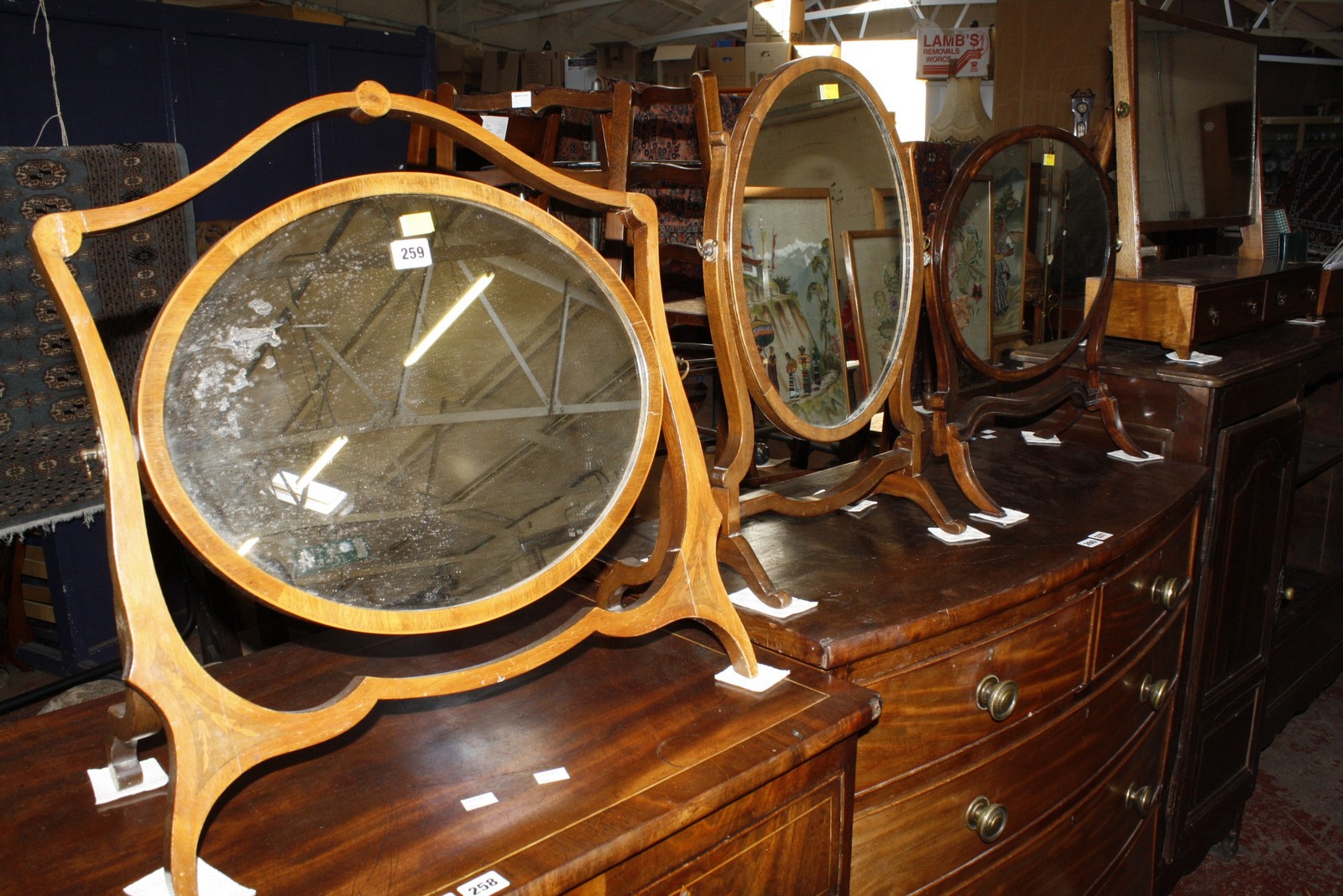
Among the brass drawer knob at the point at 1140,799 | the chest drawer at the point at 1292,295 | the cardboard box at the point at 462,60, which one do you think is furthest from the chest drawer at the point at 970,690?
the cardboard box at the point at 462,60

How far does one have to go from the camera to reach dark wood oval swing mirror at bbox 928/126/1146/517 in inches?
66.4

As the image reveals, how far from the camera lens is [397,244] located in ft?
3.20

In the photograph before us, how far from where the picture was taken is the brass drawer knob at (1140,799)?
1803 mm

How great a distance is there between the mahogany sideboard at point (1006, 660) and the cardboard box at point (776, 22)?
4.61 m

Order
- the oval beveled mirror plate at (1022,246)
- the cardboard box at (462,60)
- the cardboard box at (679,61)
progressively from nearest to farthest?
the oval beveled mirror plate at (1022,246), the cardboard box at (679,61), the cardboard box at (462,60)

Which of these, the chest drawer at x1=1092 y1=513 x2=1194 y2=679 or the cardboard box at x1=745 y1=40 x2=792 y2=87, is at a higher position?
the cardboard box at x1=745 y1=40 x2=792 y2=87

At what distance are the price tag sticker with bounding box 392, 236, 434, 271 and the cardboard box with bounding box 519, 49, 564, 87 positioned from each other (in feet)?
21.2

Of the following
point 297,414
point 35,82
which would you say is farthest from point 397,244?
point 35,82

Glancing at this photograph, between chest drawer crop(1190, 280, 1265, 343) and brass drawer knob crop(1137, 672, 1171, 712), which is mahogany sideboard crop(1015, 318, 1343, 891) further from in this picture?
brass drawer knob crop(1137, 672, 1171, 712)

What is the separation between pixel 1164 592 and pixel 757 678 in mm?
949

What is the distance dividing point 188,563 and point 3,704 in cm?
43

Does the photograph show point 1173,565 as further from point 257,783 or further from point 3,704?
point 3,704

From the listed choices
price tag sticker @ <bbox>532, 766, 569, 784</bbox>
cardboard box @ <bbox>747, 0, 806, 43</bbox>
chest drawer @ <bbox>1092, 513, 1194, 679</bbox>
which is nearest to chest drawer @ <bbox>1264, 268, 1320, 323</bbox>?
chest drawer @ <bbox>1092, 513, 1194, 679</bbox>

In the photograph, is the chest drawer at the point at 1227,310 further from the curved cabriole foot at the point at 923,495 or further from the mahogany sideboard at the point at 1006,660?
the curved cabriole foot at the point at 923,495
